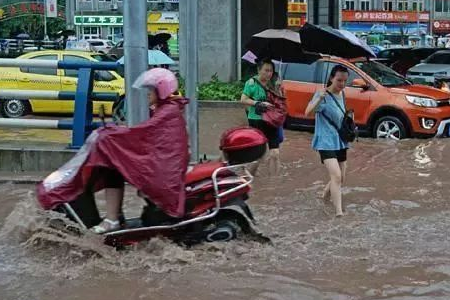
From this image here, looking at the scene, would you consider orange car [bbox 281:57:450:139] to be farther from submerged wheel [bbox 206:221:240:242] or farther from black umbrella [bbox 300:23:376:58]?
submerged wheel [bbox 206:221:240:242]

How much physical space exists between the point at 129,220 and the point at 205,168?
79cm

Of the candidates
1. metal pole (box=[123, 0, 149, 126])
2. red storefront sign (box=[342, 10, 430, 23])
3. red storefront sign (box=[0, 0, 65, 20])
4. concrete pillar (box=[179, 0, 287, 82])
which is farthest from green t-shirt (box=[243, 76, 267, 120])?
red storefront sign (box=[342, 10, 430, 23])

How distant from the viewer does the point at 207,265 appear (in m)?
6.27

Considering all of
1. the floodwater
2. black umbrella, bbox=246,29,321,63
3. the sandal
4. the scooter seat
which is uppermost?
black umbrella, bbox=246,29,321,63

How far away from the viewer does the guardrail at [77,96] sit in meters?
10.0

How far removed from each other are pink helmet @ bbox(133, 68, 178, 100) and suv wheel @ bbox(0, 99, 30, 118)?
36.3 feet

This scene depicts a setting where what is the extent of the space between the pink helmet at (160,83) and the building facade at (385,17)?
84.5 metres

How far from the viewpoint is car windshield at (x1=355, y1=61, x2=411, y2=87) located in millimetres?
14384

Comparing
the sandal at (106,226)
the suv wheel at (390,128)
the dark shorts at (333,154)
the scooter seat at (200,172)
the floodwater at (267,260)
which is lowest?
the floodwater at (267,260)

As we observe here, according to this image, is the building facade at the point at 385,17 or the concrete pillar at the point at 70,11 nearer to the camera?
the concrete pillar at the point at 70,11

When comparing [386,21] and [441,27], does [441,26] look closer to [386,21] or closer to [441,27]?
[441,27]

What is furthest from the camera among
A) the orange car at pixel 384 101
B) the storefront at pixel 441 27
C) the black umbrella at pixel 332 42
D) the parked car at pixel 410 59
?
the storefront at pixel 441 27

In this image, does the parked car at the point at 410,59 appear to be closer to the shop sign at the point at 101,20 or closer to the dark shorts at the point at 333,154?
the dark shorts at the point at 333,154

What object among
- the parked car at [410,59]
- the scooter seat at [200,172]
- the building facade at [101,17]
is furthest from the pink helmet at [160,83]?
the building facade at [101,17]
